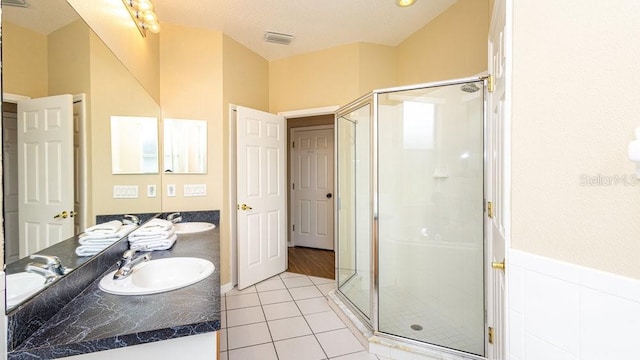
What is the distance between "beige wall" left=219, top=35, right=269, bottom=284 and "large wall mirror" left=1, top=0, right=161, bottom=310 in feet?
3.68

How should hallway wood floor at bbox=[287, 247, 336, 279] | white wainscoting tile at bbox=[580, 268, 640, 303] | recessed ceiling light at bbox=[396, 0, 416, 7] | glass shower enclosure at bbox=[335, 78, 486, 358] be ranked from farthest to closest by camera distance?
1. hallway wood floor at bbox=[287, 247, 336, 279]
2. recessed ceiling light at bbox=[396, 0, 416, 7]
3. glass shower enclosure at bbox=[335, 78, 486, 358]
4. white wainscoting tile at bbox=[580, 268, 640, 303]

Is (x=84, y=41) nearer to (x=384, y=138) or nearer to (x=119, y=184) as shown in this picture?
(x=119, y=184)

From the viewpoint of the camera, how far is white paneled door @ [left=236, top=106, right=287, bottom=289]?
290cm

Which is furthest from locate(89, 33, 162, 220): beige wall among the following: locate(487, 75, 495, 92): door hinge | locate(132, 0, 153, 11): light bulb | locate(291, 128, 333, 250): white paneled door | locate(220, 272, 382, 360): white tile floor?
locate(291, 128, 333, 250): white paneled door

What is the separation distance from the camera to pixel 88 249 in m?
1.17

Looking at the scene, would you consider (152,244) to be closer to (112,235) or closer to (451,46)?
(112,235)

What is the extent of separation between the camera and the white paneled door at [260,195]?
2902mm

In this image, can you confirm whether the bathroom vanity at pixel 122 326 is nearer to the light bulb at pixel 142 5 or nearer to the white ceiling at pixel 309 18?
the light bulb at pixel 142 5

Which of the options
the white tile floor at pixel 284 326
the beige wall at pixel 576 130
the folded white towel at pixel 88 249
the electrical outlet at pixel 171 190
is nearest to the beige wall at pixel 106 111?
the folded white towel at pixel 88 249

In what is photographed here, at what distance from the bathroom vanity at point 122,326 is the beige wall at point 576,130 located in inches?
41.9

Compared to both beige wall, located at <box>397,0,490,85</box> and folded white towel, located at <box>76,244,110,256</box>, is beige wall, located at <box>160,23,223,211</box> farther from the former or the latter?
beige wall, located at <box>397,0,490,85</box>

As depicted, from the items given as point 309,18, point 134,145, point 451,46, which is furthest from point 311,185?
point 134,145

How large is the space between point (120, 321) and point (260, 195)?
7.41ft

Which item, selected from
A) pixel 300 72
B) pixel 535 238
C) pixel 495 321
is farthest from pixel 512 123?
pixel 300 72
